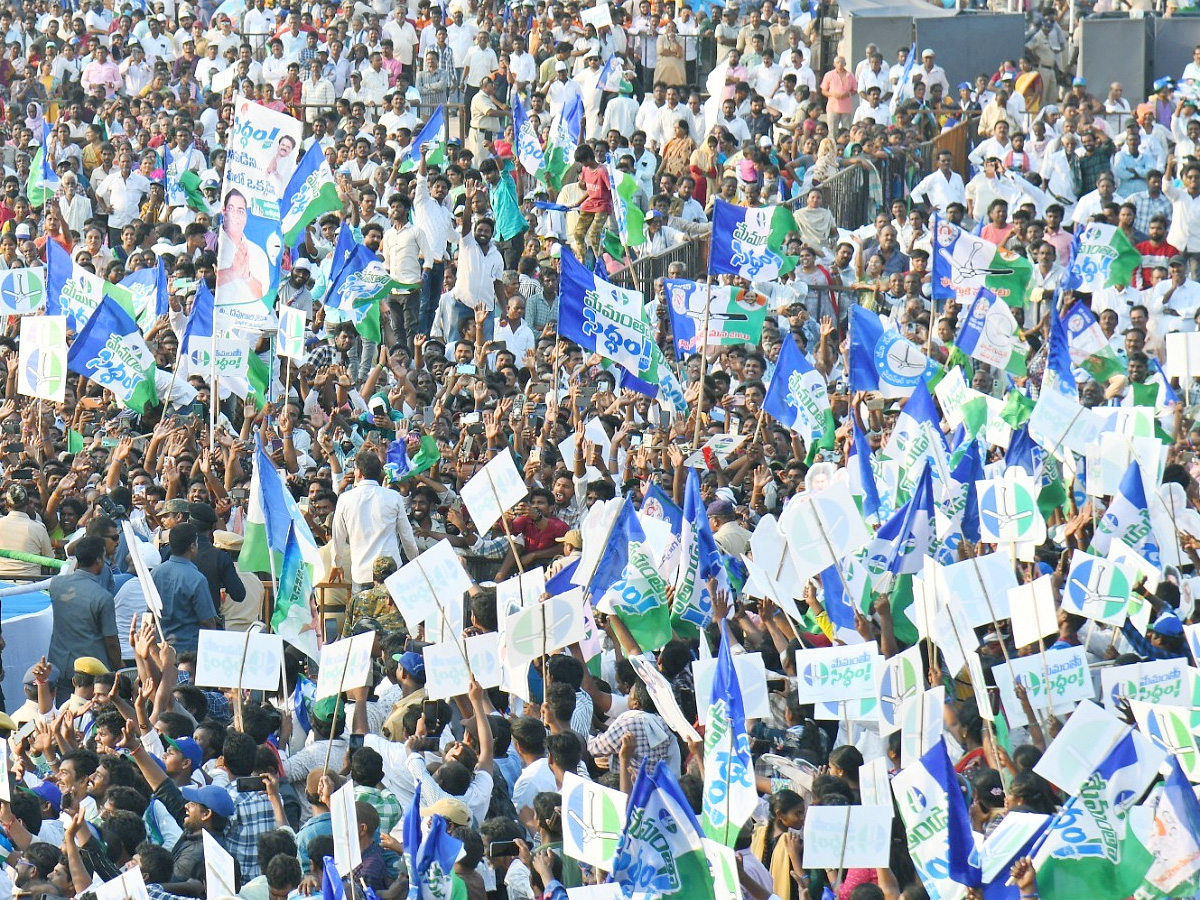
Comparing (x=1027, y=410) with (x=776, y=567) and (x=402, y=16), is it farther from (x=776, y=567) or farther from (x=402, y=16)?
(x=402, y=16)

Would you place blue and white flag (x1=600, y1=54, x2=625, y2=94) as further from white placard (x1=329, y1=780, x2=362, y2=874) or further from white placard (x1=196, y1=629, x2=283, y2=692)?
white placard (x1=329, y1=780, x2=362, y2=874)

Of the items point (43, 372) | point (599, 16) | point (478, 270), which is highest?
point (599, 16)

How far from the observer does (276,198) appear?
48.8 feet

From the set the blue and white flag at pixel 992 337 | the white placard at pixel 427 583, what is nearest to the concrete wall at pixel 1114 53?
the blue and white flag at pixel 992 337

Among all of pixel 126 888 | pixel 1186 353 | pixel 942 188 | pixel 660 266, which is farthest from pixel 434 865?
pixel 942 188

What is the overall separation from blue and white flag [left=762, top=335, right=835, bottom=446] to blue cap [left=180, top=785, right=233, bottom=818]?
605 cm

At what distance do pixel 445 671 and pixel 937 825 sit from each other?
2.41m

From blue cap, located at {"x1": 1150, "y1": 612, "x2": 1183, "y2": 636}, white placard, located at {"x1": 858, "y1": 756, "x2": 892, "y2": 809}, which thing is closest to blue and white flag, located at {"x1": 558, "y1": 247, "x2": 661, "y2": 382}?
blue cap, located at {"x1": 1150, "y1": 612, "x2": 1183, "y2": 636}

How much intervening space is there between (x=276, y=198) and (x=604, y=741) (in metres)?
6.50

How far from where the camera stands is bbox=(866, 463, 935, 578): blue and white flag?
11.2 metres

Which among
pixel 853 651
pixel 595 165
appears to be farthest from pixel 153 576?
pixel 595 165

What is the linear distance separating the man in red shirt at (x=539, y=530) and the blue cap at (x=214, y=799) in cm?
438

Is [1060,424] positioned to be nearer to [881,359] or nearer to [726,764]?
[881,359]

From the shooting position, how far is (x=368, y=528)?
40.3 feet
